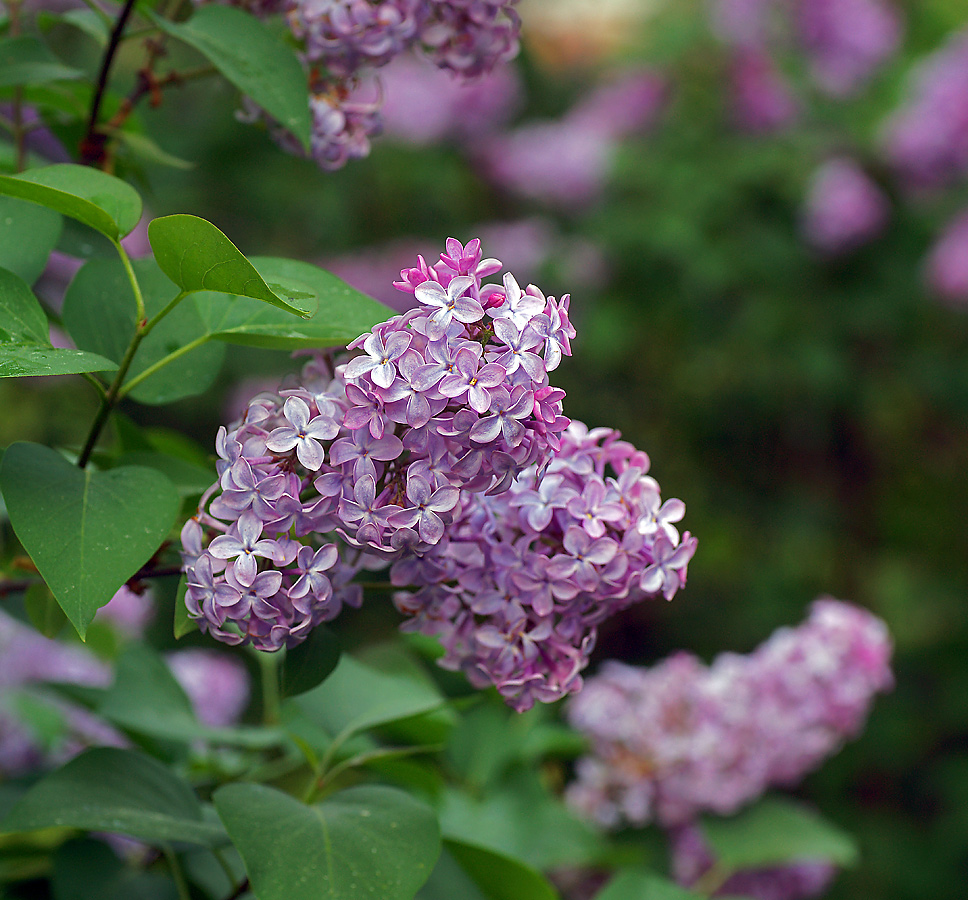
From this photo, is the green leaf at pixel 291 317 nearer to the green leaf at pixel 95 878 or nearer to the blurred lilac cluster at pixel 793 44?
the green leaf at pixel 95 878

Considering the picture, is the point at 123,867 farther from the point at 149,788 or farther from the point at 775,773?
the point at 775,773

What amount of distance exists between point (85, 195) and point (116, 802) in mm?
324

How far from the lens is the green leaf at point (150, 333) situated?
0.58 metres

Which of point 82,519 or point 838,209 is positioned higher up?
point 82,519

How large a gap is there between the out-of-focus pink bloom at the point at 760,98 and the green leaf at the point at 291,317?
7.39 feet

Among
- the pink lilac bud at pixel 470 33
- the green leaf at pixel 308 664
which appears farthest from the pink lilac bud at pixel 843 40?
the green leaf at pixel 308 664

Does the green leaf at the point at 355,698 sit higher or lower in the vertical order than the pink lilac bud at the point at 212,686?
higher

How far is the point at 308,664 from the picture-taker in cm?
51

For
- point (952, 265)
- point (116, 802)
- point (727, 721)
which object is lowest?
point (952, 265)

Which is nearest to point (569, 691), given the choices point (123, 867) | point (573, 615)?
point (573, 615)

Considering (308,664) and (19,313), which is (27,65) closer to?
(19,313)

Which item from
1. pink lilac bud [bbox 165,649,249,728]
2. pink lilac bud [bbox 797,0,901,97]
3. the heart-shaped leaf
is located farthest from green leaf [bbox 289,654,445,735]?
pink lilac bud [bbox 797,0,901,97]

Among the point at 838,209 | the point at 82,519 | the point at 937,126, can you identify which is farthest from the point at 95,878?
the point at 937,126

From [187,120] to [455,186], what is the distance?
0.87 meters
